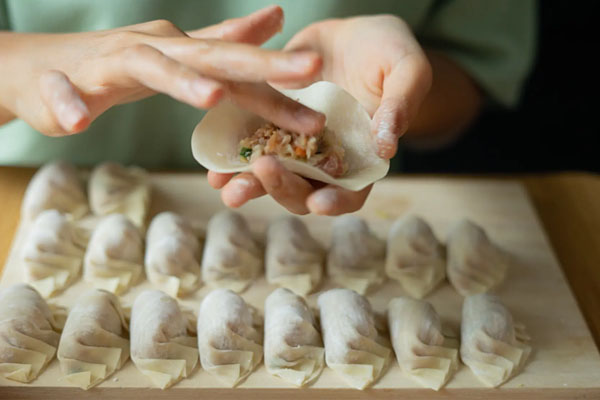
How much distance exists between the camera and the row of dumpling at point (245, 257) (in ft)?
4.05

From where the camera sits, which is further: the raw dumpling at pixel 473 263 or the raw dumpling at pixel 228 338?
the raw dumpling at pixel 473 263

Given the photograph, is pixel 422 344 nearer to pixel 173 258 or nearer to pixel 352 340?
pixel 352 340

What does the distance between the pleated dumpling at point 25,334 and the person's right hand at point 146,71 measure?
0.29 metres

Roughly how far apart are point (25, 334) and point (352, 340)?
503 millimetres

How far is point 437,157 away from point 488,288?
1.42m

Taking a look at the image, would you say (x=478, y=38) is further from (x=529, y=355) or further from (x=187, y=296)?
(x=187, y=296)

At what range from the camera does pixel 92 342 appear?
106 centimetres

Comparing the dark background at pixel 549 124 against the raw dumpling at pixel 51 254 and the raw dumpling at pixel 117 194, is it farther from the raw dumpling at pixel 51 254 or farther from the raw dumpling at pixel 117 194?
the raw dumpling at pixel 51 254

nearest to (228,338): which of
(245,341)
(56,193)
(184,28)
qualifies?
(245,341)

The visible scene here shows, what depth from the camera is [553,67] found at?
260 centimetres

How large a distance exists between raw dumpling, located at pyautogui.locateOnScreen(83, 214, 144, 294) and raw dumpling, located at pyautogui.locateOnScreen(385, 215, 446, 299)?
0.46m

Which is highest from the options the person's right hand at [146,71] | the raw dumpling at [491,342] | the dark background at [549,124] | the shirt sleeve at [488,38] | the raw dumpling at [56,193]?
the person's right hand at [146,71]

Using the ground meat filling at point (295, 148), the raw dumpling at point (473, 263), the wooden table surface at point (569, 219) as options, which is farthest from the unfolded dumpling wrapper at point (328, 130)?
the wooden table surface at point (569, 219)

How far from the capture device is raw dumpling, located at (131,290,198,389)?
1.05 metres
